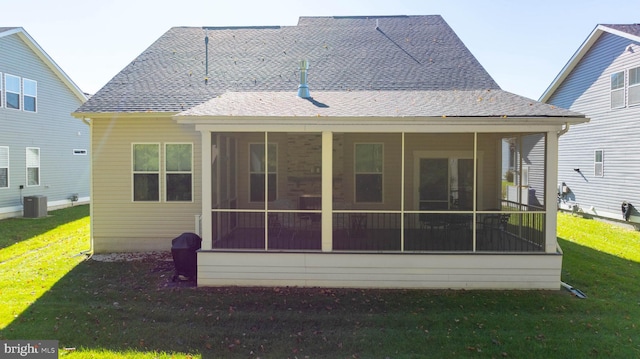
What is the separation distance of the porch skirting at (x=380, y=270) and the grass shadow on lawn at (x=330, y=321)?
23 cm

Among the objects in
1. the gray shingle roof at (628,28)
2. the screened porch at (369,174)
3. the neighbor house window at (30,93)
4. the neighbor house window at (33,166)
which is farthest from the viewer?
the neighbor house window at (33,166)

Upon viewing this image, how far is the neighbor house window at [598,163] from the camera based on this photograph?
53.9ft

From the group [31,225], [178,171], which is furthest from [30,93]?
[178,171]

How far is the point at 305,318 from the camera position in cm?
646

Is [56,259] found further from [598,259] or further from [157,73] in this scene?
[598,259]

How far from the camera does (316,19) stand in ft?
52.6

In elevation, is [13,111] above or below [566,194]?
above

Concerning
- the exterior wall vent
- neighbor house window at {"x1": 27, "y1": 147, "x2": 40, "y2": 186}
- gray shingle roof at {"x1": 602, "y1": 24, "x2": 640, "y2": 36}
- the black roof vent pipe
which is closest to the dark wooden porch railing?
the black roof vent pipe

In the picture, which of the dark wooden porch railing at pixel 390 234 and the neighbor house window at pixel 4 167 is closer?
the dark wooden porch railing at pixel 390 234

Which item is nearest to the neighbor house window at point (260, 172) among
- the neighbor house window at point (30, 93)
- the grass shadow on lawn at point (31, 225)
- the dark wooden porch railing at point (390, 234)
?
the dark wooden porch railing at point (390, 234)

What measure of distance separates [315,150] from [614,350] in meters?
8.26

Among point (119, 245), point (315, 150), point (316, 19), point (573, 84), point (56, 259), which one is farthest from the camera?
point (573, 84)

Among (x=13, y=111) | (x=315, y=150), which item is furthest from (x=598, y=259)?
(x=13, y=111)

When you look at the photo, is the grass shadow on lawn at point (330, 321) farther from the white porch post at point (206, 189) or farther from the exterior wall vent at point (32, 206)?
the exterior wall vent at point (32, 206)
